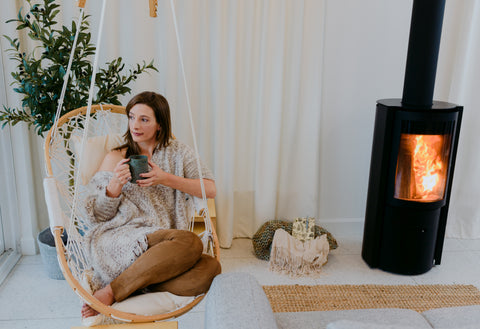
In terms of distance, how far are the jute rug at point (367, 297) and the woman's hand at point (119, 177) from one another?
102 centimetres

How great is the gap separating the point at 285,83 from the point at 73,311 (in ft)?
5.84

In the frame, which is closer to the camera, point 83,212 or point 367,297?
point 83,212

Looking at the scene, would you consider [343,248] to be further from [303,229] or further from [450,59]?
[450,59]

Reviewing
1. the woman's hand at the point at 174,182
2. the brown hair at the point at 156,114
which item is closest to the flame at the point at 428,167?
the woman's hand at the point at 174,182

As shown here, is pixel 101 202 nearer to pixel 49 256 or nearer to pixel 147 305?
pixel 147 305

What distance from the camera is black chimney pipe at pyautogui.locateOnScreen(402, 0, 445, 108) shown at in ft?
Answer: 7.56

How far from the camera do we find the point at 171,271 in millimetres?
1669

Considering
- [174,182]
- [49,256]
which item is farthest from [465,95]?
[49,256]

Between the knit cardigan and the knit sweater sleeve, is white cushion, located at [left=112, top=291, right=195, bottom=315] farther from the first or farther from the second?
the knit sweater sleeve

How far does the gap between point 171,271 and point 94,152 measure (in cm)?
73

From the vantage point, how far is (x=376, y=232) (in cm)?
263

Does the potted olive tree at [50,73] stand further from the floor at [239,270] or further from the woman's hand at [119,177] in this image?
the woman's hand at [119,177]

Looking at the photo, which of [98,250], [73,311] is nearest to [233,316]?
[98,250]

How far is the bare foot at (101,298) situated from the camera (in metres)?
1.60
